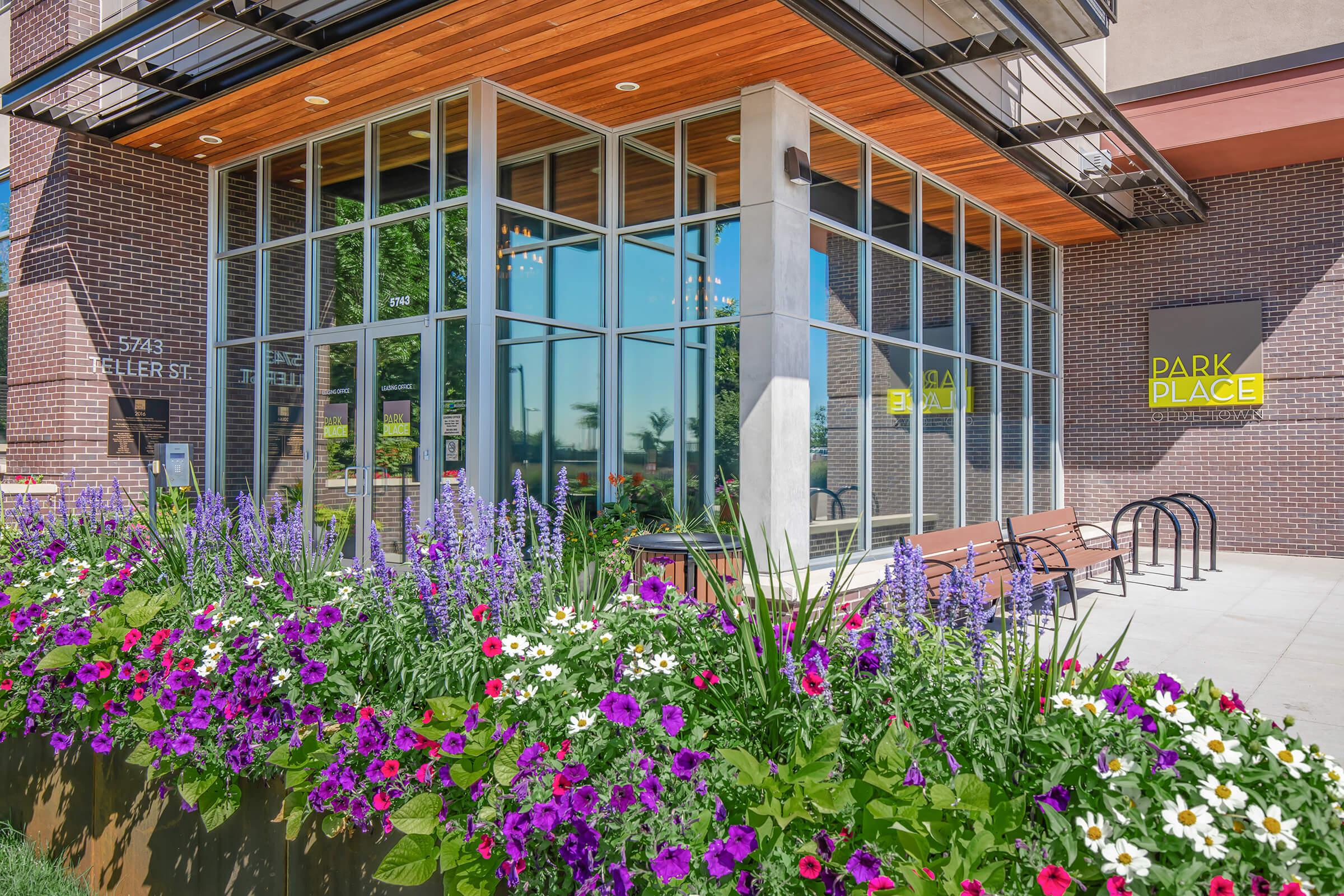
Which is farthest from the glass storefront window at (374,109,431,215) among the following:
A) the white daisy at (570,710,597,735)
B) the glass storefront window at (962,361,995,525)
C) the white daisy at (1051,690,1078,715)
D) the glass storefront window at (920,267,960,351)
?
the white daisy at (1051,690,1078,715)

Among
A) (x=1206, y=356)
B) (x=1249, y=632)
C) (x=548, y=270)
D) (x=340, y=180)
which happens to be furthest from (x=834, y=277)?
(x=1206, y=356)

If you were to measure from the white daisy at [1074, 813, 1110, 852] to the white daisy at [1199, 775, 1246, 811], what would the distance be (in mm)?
172

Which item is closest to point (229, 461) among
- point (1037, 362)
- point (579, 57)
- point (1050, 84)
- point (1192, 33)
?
point (579, 57)

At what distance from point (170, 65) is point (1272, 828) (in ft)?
28.7

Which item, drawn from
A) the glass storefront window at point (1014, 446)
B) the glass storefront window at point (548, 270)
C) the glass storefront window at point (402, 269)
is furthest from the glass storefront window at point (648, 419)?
the glass storefront window at point (1014, 446)

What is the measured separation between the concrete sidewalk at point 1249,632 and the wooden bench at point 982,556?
43cm

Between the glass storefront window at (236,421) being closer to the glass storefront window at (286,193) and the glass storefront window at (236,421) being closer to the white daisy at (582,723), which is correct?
the glass storefront window at (286,193)

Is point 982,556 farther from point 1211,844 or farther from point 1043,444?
point 1211,844

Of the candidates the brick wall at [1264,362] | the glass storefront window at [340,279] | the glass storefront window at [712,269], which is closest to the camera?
the glass storefront window at [712,269]

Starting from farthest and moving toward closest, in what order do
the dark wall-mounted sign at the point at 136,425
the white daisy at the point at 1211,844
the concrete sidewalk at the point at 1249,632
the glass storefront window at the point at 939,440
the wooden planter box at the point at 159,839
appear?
the glass storefront window at the point at 939,440, the dark wall-mounted sign at the point at 136,425, the concrete sidewalk at the point at 1249,632, the wooden planter box at the point at 159,839, the white daisy at the point at 1211,844

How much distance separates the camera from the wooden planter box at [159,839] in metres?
2.52

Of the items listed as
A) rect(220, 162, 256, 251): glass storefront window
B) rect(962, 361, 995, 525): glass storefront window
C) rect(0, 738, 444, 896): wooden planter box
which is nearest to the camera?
rect(0, 738, 444, 896): wooden planter box

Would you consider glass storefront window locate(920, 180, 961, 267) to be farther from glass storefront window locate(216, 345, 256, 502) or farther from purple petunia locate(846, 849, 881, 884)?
purple petunia locate(846, 849, 881, 884)

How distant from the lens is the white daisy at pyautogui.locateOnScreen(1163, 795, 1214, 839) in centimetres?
158
